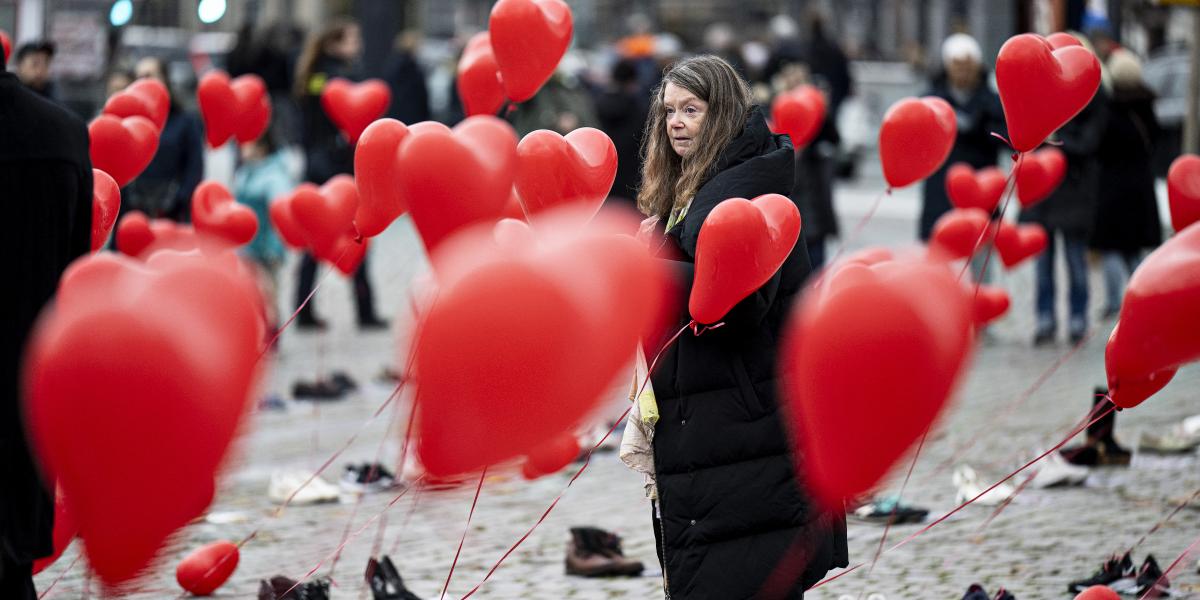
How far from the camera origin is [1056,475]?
678 cm

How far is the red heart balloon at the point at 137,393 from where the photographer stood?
2689 mm

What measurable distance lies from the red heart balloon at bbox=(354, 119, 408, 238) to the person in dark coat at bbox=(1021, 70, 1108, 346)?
21.5 ft

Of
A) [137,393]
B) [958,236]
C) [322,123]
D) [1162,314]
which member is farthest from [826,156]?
[137,393]

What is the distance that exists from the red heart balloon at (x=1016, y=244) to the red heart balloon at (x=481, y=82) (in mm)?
3400

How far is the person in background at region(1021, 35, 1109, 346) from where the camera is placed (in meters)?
9.95

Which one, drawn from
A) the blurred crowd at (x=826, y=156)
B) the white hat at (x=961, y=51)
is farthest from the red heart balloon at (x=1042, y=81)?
the white hat at (x=961, y=51)

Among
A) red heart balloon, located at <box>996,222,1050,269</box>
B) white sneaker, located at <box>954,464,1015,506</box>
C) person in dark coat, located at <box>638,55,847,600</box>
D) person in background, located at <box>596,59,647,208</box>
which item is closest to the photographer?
person in dark coat, located at <box>638,55,847,600</box>

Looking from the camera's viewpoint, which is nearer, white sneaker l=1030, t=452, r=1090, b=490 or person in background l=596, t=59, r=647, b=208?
white sneaker l=1030, t=452, r=1090, b=490

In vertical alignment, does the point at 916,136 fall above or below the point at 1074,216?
above

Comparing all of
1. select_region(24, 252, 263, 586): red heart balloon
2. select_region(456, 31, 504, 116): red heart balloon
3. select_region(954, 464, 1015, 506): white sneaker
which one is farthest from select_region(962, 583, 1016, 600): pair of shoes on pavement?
select_region(24, 252, 263, 586): red heart balloon

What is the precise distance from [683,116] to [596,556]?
81.3 inches

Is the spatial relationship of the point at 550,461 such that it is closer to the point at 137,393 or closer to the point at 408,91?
the point at 137,393

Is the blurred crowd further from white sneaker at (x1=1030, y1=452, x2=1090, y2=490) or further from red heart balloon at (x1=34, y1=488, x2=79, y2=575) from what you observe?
red heart balloon at (x1=34, y1=488, x2=79, y2=575)

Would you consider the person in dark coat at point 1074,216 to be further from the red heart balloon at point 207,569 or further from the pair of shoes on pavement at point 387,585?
the red heart balloon at point 207,569
